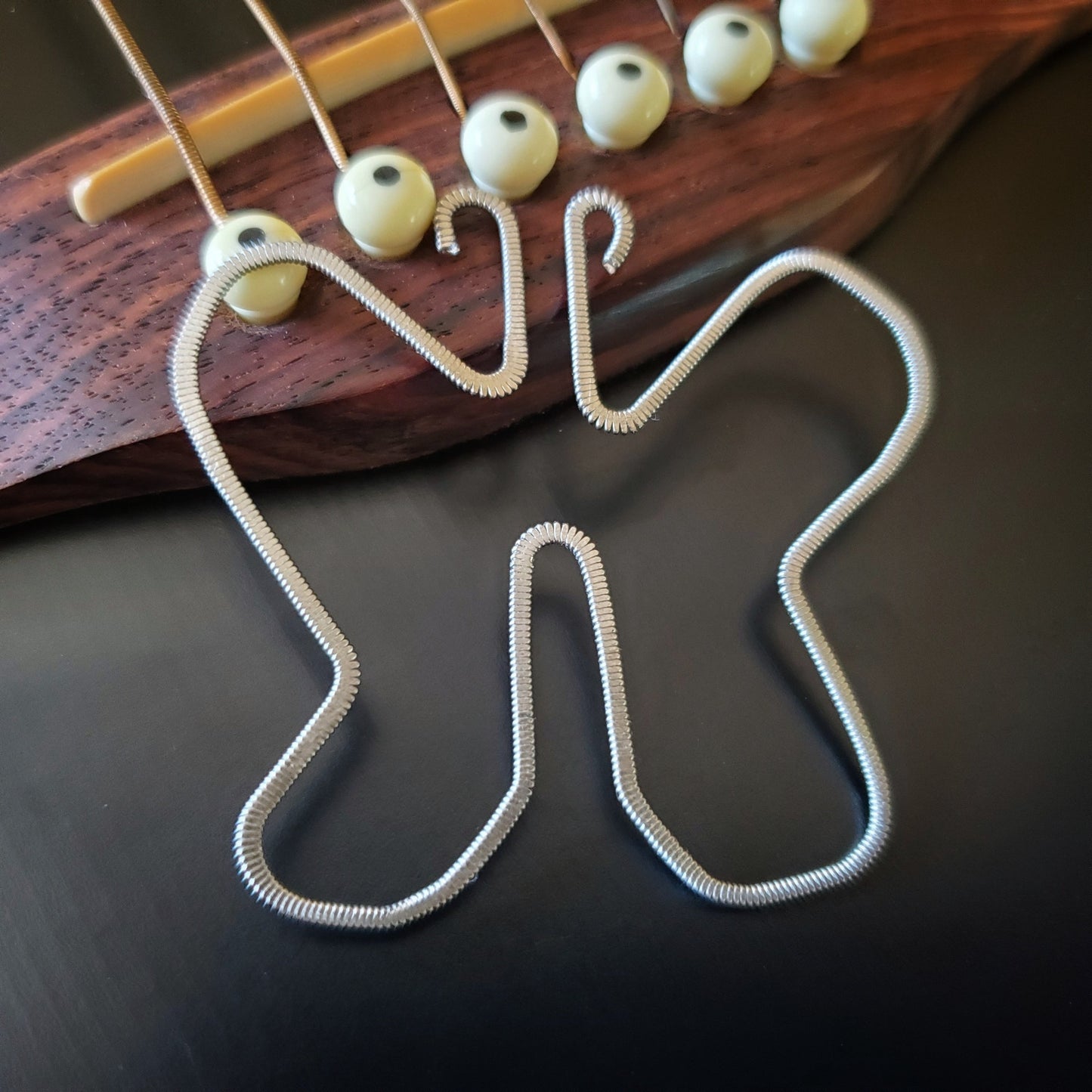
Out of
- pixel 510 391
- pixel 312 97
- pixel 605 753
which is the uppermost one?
pixel 312 97

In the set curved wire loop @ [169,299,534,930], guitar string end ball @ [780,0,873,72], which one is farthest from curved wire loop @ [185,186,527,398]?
guitar string end ball @ [780,0,873,72]

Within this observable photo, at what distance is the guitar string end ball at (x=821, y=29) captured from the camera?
0.37 m

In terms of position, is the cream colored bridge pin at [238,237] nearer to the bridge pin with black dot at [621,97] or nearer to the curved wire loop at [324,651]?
the curved wire loop at [324,651]

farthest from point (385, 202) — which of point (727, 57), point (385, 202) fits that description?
point (727, 57)

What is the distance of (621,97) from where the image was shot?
350 millimetres

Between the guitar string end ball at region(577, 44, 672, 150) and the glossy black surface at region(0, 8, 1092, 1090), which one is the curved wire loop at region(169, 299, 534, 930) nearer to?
the glossy black surface at region(0, 8, 1092, 1090)

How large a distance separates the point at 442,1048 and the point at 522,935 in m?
0.04

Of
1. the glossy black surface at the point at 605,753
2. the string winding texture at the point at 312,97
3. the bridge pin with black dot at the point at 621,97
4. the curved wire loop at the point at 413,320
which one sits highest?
the string winding texture at the point at 312,97

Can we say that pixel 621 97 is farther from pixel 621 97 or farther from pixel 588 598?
pixel 588 598

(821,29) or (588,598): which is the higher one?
(821,29)

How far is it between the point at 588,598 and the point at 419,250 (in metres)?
0.13

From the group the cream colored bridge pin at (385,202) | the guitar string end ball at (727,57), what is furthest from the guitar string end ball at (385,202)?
the guitar string end ball at (727,57)

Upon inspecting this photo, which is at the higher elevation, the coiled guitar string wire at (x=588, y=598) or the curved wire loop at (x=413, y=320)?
the curved wire loop at (x=413, y=320)

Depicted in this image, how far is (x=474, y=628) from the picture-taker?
1.08ft
